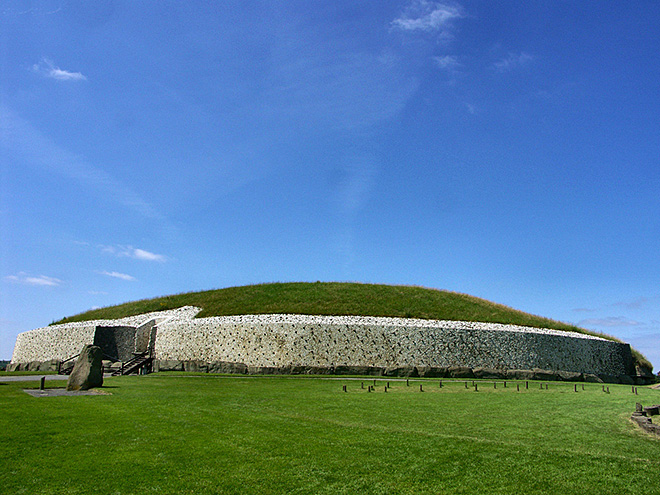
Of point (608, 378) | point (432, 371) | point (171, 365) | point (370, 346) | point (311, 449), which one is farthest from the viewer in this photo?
point (608, 378)

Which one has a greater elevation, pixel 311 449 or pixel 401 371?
pixel 401 371

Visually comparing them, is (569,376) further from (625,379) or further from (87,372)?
(87,372)

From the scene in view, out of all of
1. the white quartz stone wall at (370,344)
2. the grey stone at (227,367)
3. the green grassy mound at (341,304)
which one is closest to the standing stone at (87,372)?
the grey stone at (227,367)

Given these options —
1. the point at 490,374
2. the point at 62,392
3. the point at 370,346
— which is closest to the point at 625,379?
the point at 490,374

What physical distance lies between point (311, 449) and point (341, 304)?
89.8ft

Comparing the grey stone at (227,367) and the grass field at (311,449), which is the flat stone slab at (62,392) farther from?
the grey stone at (227,367)

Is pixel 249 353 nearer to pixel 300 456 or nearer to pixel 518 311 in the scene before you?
pixel 300 456

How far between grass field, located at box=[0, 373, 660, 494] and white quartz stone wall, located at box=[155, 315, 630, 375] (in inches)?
596

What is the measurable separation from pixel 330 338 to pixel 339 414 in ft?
55.3

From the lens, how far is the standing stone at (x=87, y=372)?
584 inches

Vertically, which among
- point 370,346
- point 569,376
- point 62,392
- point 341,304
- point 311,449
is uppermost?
point 341,304

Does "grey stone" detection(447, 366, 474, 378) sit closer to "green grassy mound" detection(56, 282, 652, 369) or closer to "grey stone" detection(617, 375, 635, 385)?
"green grassy mound" detection(56, 282, 652, 369)

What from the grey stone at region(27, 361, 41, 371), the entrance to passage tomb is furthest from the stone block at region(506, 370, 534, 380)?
the grey stone at region(27, 361, 41, 371)

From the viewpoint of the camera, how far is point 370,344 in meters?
27.3
